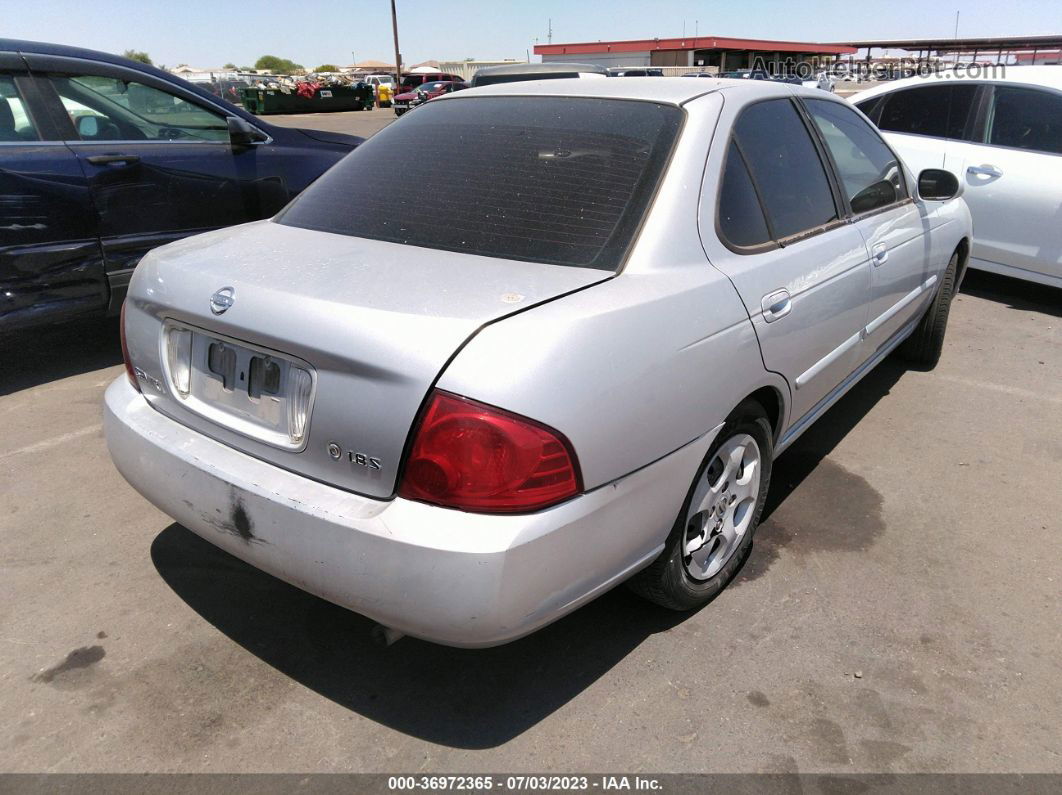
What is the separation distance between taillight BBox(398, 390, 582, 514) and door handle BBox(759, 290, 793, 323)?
3.16 feet

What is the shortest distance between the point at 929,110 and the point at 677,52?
191 ft

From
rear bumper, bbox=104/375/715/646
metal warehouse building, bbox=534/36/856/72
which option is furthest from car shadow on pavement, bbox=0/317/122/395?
metal warehouse building, bbox=534/36/856/72

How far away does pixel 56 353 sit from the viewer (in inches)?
199

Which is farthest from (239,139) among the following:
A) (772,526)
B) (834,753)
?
(834,753)

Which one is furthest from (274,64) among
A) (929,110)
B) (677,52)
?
(929,110)

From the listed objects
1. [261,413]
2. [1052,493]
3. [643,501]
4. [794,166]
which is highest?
[794,166]

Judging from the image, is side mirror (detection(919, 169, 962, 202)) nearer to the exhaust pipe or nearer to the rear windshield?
the rear windshield

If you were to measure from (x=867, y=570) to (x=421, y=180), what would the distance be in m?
2.04

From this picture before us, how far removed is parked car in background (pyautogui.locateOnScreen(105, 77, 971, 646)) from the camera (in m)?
1.81

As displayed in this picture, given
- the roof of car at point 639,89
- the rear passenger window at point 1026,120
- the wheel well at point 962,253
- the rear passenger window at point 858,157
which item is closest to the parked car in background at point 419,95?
the rear passenger window at point 1026,120

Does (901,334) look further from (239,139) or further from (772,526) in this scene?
(239,139)

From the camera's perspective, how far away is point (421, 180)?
2639 millimetres

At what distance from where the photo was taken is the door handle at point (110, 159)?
4441 mm

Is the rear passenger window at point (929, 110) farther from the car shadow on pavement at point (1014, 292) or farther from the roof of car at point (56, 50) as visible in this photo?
the roof of car at point (56, 50)
